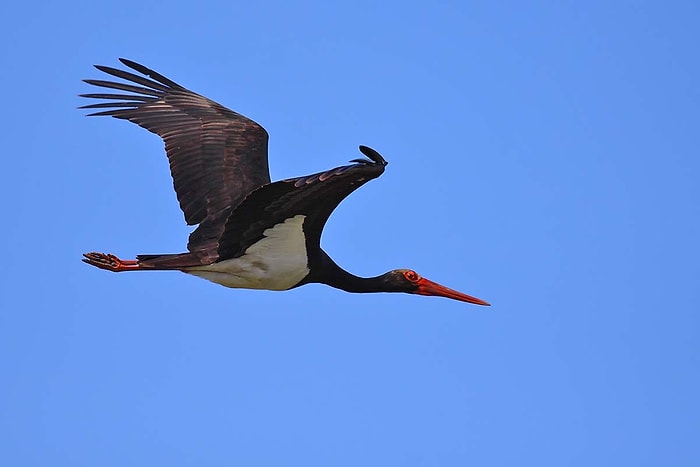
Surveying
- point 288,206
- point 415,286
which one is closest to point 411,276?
point 415,286

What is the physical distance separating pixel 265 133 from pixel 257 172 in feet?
2.43

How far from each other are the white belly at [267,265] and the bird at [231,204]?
0.01 m

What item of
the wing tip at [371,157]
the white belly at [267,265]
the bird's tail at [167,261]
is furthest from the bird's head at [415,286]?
the wing tip at [371,157]

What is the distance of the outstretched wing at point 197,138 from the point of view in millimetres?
17094

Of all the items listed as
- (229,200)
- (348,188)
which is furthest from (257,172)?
(348,188)

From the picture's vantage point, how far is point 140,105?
1820 cm

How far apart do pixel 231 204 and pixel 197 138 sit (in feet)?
4.65

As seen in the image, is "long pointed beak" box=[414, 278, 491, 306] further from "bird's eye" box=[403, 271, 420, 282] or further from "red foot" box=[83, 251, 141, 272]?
"red foot" box=[83, 251, 141, 272]

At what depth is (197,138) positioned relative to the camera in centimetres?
1777

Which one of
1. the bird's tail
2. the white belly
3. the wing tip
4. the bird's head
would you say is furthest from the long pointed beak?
the wing tip

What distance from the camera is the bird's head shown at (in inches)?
691

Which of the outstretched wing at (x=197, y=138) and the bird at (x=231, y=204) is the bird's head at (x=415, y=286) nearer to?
the bird at (x=231, y=204)

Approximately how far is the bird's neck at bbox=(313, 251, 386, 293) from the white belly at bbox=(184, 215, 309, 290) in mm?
456

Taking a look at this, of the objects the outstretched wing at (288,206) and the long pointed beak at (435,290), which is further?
the long pointed beak at (435,290)
